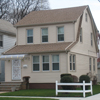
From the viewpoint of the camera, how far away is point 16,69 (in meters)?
27.5

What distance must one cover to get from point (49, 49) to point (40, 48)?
4.10ft

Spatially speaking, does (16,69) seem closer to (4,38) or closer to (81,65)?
(4,38)

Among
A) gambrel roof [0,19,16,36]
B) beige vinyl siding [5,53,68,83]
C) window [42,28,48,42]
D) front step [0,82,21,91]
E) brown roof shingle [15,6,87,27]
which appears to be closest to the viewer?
front step [0,82,21,91]

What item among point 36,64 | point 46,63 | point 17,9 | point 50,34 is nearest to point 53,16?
point 50,34

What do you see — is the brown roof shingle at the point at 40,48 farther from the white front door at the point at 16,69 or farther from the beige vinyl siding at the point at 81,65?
the beige vinyl siding at the point at 81,65

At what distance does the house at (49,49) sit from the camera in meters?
26.1

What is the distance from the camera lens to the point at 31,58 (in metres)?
27.0

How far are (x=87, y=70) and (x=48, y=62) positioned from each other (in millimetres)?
6104

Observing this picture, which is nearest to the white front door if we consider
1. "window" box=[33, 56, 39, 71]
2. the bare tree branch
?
"window" box=[33, 56, 39, 71]

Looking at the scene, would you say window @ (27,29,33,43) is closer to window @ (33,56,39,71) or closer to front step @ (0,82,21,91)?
window @ (33,56,39,71)

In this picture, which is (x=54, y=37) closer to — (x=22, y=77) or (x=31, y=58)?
(x=31, y=58)

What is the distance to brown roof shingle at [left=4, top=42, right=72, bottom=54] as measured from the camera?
25984mm

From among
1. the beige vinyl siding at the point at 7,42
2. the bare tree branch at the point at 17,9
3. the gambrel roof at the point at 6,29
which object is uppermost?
the bare tree branch at the point at 17,9

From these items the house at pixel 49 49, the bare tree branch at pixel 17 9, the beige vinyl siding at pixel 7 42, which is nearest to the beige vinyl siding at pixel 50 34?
the house at pixel 49 49
